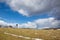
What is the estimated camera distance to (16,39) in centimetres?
4150

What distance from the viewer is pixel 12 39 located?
139ft

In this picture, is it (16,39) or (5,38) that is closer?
(16,39)

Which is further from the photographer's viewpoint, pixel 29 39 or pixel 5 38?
pixel 5 38

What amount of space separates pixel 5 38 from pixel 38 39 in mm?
10232

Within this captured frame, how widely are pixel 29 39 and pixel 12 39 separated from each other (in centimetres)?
499

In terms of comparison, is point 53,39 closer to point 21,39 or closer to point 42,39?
point 42,39

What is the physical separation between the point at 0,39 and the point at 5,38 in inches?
62.5

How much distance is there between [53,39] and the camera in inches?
1661

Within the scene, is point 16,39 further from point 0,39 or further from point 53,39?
point 53,39

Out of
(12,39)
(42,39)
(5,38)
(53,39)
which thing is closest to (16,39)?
(12,39)

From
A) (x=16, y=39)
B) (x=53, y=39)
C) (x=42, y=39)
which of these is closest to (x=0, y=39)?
(x=16, y=39)

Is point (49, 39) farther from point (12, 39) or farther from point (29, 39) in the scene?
point (12, 39)

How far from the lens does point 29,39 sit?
4144cm

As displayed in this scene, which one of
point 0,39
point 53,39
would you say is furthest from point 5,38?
point 53,39
